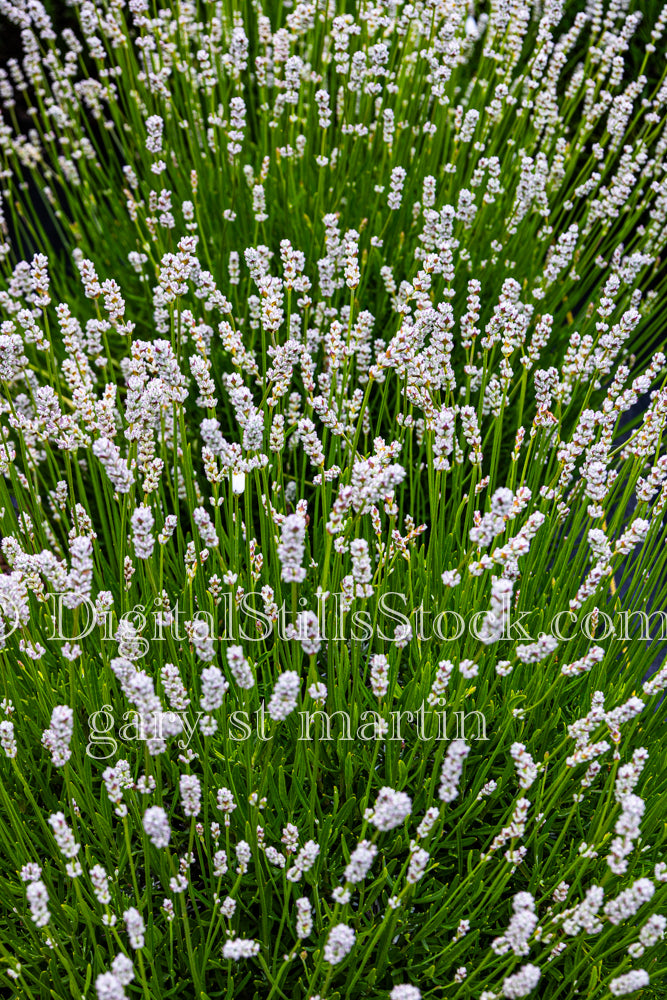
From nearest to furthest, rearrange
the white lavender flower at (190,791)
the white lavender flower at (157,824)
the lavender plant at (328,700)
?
the white lavender flower at (157,824) < the white lavender flower at (190,791) < the lavender plant at (328,700)

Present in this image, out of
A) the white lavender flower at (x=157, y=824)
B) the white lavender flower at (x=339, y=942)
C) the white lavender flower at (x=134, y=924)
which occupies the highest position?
the white lavender flower at (x=157, y=824)

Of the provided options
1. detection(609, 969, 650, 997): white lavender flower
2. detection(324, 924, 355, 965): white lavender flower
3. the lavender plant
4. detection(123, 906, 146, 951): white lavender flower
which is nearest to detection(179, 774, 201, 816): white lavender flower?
the lavender plant

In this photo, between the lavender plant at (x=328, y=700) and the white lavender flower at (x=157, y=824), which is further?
the lavender plant at (x=328, y=700)

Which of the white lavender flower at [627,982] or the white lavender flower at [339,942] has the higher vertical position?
the white lavender flower at [339,942]

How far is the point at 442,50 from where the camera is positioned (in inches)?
132

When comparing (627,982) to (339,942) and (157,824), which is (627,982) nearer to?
(339,942)

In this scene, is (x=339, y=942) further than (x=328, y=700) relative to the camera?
No

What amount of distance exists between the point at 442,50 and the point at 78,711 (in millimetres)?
2740

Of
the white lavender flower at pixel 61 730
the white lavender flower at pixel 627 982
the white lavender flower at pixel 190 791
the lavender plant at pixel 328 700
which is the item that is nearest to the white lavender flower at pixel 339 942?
the lavender plant at pixel 328 700

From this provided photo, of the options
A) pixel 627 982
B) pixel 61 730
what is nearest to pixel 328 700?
pixel 61 730

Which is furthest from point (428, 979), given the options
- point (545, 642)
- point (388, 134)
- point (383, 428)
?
point (388, 134)

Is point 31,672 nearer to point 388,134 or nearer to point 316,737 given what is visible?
point 316,737

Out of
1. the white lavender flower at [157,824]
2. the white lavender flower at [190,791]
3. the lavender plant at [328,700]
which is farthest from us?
the lavender plant at [328,700]

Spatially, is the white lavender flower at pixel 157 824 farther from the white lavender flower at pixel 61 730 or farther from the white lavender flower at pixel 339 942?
the white lavender flower at pixel 339 942
